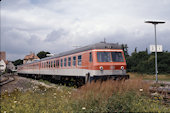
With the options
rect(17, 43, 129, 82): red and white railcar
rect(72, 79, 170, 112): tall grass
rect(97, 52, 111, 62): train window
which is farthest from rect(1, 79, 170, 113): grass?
rect(97, 52, 111, 62): train window

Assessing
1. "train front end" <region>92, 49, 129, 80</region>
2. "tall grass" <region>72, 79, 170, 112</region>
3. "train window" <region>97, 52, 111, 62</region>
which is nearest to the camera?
"tall grass" <region>72, 79, 170, 112</region>

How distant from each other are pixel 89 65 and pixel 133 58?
27694mm

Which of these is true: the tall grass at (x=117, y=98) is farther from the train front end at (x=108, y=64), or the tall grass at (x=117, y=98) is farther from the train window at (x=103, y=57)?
the train window at (x=103, y=57)

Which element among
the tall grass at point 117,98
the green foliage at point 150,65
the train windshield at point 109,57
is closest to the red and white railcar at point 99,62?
the train windshield at point 109,57

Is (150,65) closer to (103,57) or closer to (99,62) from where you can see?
(103,57)

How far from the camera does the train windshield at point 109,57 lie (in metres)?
14.2

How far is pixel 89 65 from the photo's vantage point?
47.8 feet

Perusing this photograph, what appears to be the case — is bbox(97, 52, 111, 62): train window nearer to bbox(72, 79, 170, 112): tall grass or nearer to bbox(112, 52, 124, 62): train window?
bbox(112, 52, 124, 62): train window

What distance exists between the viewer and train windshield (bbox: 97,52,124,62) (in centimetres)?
1421

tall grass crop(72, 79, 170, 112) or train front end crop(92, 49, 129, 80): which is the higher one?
train front end crop(92, 49, 129, 80)

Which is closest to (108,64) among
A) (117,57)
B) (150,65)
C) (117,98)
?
(117,57)

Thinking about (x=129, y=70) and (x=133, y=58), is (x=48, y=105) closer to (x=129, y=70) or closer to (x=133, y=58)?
(x=129, y=70)

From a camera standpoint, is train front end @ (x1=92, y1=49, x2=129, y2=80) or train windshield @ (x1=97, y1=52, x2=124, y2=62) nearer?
train front end @ (x1=92, y1=49, x2=129, y2=80)

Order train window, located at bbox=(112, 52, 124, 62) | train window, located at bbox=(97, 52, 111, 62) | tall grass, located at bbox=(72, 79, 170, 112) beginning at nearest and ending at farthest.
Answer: tall grass, located at bbox=(72, 79, 170, 112), train window, located at bbox=(97, 52, 111, 62), train window, located at bbox=(112, 52, 124, 62)
